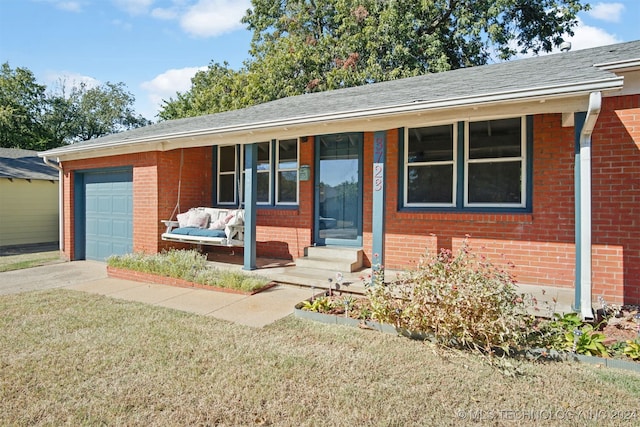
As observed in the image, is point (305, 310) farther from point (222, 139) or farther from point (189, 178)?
point (189, 178)

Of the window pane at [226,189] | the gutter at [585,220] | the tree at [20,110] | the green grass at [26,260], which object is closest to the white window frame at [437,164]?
the gutter at [585,220]

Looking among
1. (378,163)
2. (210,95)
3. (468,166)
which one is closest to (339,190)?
(378,163)

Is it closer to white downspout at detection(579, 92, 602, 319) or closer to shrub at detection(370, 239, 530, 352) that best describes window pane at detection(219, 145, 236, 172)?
shrub at detection(370, 239, 530, 352)

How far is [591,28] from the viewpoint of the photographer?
15.7 meters

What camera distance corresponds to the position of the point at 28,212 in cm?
1404

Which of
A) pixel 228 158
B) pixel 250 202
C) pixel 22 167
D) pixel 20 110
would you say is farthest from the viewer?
pixel 20 110

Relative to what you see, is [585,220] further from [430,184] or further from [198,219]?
[198,219]

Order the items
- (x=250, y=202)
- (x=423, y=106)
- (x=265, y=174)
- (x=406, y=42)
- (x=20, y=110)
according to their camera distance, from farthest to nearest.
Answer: (x=20, y=110) → (x=406, y=42) → (x=265, y=174) → (x=250, y=202) → (x=423, y=106)

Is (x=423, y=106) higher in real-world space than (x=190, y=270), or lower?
higher

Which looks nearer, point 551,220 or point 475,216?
point 551,220

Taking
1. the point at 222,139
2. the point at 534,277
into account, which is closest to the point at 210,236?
the point at 222,139

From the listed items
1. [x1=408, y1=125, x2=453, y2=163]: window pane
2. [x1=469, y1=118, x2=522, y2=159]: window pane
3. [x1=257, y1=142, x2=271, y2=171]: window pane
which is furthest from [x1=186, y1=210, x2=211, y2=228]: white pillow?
[x1=469, y1=118, x2=522, y2=159]: window pane

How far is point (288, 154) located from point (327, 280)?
11.0ft

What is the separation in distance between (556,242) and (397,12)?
1318cm
